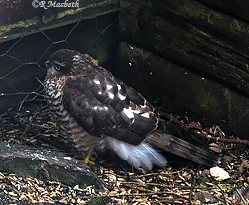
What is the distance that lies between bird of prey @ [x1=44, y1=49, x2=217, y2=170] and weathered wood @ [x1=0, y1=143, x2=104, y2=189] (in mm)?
306

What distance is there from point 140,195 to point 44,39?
1.27 meters

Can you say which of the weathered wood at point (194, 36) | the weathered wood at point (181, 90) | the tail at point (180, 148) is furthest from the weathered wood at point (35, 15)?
the tail at point (180, 148)

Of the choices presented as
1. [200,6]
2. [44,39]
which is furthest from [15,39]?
[200,6]

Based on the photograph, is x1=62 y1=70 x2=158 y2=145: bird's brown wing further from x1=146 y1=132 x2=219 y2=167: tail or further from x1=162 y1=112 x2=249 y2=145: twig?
x1=162 y1=112 x2=249 y2=145: twig

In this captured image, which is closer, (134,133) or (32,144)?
(134,133)

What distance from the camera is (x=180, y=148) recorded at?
358 cm

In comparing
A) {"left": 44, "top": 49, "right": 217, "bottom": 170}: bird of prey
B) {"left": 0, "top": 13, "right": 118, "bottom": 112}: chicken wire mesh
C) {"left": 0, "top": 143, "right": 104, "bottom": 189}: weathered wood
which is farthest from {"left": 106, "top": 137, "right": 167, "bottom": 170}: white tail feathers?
{"left": 0, "top": 13, "right": 118, "bottom": 112}: chicken wire mesh

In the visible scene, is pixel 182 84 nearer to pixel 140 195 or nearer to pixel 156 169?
pixel 156 169

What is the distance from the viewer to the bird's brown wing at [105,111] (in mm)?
3467

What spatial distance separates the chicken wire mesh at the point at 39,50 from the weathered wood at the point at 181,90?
0.50 feet

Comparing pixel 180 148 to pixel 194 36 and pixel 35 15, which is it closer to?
pixel 194 36

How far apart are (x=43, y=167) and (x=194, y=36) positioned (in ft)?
4.12

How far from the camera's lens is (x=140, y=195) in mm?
3322

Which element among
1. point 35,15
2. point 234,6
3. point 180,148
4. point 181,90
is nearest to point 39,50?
point 35,15
